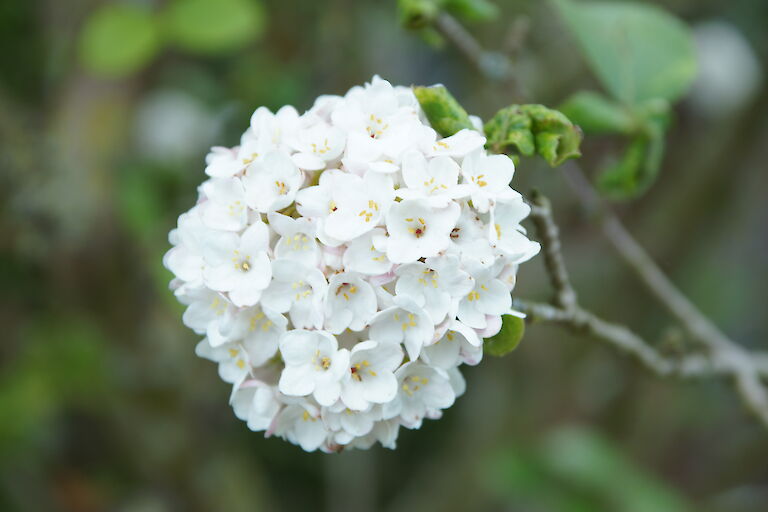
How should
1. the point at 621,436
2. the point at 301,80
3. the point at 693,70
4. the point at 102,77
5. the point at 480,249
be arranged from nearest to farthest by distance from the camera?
the point at 480,249
the point at 693,70
the point at 301,80
the point at 102,77
the point at 621,436

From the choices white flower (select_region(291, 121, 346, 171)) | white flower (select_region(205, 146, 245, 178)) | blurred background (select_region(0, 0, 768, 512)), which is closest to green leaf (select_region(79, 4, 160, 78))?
blurred background (select_region(0, 0, 768, 512))

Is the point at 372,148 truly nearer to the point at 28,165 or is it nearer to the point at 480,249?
the point at 480,249

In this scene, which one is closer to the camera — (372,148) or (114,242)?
(372,148)

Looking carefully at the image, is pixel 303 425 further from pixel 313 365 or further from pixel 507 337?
pixel 507 337

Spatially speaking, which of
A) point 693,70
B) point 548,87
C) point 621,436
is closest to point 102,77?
point 548,87

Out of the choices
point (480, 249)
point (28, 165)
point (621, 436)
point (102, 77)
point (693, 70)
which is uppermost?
point (480, 249)

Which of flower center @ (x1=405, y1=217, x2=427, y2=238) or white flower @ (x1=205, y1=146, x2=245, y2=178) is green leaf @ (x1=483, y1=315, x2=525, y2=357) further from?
white flower @ (x1=205, y1=146, x2=245, y2=178)

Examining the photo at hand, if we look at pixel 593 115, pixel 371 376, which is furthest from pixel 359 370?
pixel 593 115
